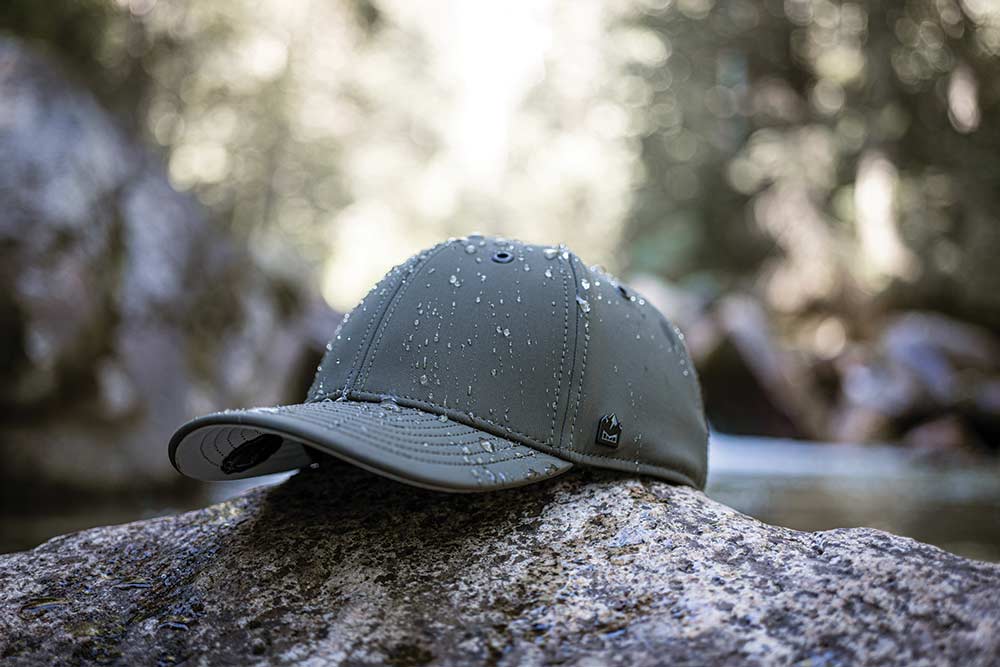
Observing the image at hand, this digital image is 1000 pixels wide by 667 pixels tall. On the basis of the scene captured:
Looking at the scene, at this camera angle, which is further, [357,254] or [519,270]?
[357,254]

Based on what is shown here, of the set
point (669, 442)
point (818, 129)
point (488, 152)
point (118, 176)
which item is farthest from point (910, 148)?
point (488, 152)

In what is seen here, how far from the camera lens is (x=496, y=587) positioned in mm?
1302

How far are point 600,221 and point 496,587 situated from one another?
3210 centimetres

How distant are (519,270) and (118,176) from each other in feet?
14.6

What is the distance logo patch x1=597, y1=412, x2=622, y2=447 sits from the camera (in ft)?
5.02

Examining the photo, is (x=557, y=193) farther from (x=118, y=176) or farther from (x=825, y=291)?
(x=118, y=176)

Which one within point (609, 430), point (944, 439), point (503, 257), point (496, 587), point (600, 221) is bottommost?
point (944, 439)

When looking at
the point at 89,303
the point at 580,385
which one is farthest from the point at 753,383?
the point at 580,385

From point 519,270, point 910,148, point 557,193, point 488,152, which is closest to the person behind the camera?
point 519,270

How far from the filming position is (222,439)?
1.38 meters

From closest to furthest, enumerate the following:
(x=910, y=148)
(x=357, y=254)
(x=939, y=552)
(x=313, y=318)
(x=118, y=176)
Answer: (x=939, y=552), (x=118, y=176), (x=313, y=318), (x=910, y=148), (x=357, y=254)

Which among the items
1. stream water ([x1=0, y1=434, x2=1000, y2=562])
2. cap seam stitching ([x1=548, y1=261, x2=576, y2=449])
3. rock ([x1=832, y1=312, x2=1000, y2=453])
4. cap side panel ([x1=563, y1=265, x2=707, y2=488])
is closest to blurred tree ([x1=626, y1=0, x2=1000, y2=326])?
rock ([x1=832, y1=312, x2=1000, y2=453])

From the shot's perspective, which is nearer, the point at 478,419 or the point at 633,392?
the point at 478,419

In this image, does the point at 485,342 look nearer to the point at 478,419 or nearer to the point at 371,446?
the point at 478,419
